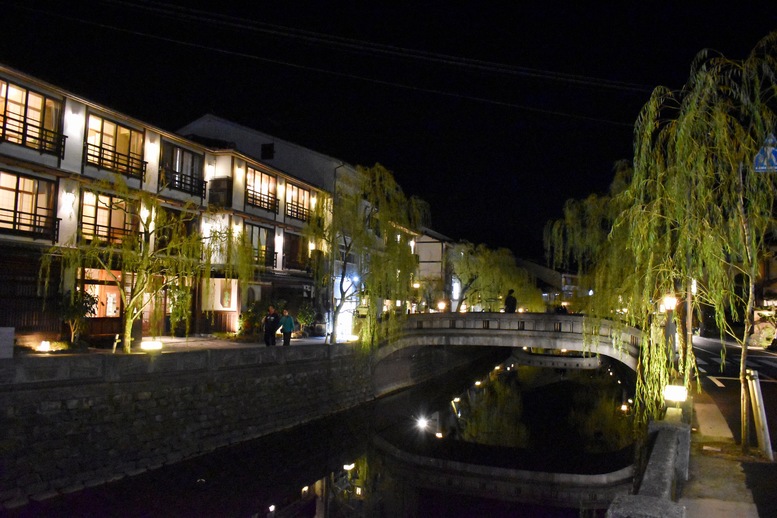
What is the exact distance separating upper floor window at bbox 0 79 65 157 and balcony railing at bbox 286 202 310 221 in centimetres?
1325

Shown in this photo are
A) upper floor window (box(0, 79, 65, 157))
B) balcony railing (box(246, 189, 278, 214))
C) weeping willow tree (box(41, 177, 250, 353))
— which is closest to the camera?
weeping willow tree (box(41, 177, 250, 353))

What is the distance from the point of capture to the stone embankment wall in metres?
11.2

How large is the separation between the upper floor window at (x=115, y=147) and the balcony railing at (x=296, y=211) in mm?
9698

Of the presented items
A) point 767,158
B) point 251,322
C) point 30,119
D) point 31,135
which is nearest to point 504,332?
point 251,322

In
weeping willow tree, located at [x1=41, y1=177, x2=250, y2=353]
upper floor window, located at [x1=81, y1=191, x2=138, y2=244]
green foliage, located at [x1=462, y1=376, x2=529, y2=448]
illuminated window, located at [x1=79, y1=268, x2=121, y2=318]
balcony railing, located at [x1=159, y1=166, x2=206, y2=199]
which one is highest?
balcony railing, located at [x1=159, y1=166, x2=206, y2=199]

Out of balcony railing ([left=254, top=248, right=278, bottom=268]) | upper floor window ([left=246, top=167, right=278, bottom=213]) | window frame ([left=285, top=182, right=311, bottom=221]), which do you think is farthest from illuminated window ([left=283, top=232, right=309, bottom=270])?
upper floor window ([left=246, top=167, right=278, bottom=213])

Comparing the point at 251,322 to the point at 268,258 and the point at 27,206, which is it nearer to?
the point at 268,258

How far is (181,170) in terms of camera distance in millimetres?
23859

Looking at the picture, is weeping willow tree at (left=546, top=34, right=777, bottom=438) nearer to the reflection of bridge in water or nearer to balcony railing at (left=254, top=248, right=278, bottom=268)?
the reflection of bridge in water

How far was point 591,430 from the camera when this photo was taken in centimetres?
2073

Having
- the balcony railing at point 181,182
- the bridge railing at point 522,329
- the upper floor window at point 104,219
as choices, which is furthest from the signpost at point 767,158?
the balcony railing at point 181,182

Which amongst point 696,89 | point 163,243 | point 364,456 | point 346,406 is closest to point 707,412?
point 696,89

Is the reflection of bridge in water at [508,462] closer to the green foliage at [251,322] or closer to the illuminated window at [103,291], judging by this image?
the green foliage at [251,322]

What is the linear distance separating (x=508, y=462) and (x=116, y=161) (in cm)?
1714
